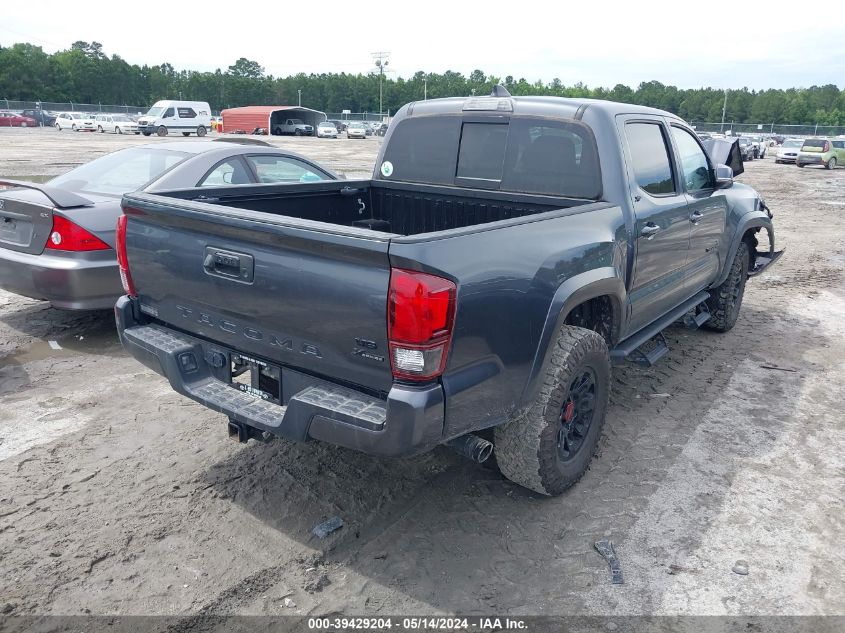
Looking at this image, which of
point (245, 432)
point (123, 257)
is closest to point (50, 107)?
point (123, 257)

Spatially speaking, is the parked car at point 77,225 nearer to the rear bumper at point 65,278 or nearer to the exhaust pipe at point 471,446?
the rear bumper at point 65,278

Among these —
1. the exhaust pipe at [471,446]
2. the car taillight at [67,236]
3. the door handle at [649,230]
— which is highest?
the door handle at [649,230]

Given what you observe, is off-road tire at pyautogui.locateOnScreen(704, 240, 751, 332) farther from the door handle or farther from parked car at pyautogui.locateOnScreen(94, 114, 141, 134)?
parked car at pyautogui.locateOnScreen(94, 114, 141, 134)

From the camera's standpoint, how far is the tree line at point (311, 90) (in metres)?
97.1

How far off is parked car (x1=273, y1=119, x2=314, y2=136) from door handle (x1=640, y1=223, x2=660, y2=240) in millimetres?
55828

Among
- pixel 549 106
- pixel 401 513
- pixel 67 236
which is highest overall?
pixel 549 106

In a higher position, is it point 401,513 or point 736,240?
point 736,240

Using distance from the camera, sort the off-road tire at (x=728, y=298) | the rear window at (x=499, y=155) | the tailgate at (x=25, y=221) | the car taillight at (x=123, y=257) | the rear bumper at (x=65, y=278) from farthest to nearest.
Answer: the off-road tire at (x=728, y=298) < the tailgate at (x=25, y=221) < the rear bumper at (x=65, y=278) < the rear window at (x=499, y=155) < the car taillight at (x=123, y=257)

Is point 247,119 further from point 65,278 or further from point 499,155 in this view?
point 499,155

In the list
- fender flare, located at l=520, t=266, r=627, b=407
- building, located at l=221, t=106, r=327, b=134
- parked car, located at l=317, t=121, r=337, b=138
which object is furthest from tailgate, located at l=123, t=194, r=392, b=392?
parked car, located at l=317, t=121, r=337, b=138

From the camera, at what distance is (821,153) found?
1268 inches

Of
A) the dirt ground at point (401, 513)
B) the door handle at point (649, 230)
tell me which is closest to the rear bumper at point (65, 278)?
the dirt ground at point (401, 513)

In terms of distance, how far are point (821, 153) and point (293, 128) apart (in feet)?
133

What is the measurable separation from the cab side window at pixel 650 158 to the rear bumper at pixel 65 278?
413cm
